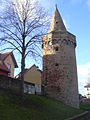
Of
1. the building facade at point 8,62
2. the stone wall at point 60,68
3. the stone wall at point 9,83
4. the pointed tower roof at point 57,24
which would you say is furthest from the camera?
the building facade at point 8,62

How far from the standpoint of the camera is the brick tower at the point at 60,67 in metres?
30.0

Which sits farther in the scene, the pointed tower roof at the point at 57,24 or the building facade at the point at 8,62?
the building facade at the point at 8,62

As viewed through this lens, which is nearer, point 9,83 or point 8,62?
point 9,83

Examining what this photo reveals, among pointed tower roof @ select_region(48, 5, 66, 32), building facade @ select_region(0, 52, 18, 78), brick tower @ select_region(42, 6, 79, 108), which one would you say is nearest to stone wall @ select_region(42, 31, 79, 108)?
brick tower @ select_region(42, 6, 79, 108)

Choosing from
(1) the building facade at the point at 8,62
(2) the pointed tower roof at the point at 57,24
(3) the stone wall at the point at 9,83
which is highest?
(2) the pointed tower roof at the point at 57,24

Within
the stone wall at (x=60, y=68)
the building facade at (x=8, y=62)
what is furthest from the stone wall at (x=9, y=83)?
the building facade at (x=8, y=62)

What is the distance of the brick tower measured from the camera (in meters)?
30.0

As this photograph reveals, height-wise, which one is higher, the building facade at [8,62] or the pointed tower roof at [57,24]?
the pointed tower roof at [57,24]

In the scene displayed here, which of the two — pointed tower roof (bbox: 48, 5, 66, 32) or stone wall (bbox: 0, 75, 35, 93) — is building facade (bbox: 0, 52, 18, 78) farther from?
stone wall (bbox: 0, 75, 35, 93)

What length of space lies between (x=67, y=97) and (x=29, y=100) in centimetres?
895

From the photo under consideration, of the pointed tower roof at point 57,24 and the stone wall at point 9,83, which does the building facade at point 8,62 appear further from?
the stone wall at point 9,83

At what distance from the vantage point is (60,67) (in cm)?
3048

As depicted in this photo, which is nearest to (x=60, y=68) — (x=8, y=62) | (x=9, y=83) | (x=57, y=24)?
(x=57, y=24)

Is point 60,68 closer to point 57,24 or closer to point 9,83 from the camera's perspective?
point 57,24
